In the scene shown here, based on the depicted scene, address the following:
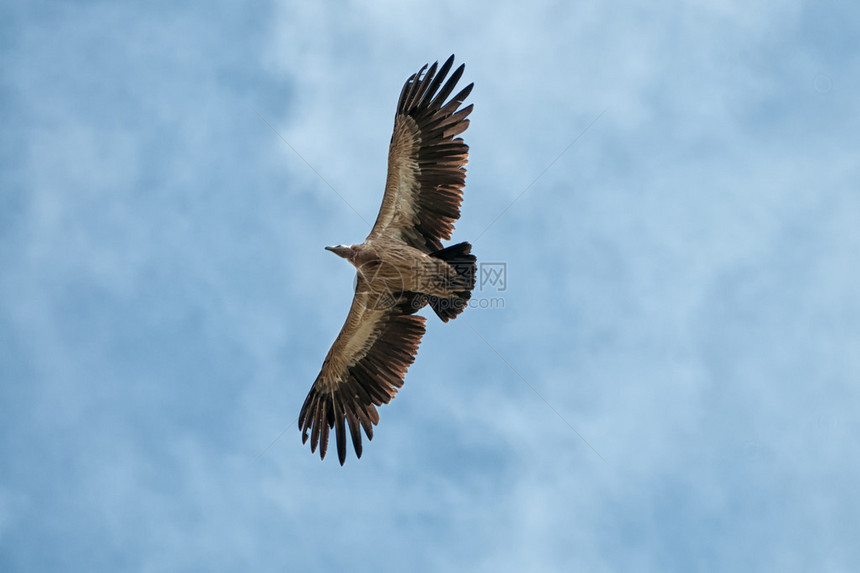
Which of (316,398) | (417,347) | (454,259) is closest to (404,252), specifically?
(454,259)

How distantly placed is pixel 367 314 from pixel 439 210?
2.01m

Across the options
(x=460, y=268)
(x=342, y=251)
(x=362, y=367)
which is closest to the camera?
(x=460, y=268)

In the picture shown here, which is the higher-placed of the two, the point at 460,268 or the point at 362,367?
the point at 460,268

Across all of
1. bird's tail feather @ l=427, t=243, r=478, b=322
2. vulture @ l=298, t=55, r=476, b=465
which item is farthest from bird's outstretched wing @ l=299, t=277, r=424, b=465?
bird's tail feather @ l=427, t=243, r=478, b=322

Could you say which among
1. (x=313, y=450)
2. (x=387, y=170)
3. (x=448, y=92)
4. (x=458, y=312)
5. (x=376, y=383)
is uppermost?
(x=448, y=92)

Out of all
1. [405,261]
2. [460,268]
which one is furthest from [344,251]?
[460,268]

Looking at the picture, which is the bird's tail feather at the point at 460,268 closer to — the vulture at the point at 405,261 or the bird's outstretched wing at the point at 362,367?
the vulture at the point at 405,261

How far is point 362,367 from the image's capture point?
46.2ft

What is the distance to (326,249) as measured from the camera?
13500 millimetres

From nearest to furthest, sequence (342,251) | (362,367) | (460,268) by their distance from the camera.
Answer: (460,268), (342,251), (362,367)

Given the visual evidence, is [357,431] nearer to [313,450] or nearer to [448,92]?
[313,450]

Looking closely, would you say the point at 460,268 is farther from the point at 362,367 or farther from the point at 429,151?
the point at 362,367

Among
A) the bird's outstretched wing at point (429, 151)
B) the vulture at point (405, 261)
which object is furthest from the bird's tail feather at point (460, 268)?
the bird's outstretched wing at point (429, 151)

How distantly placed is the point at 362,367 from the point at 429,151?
357 centimetres
